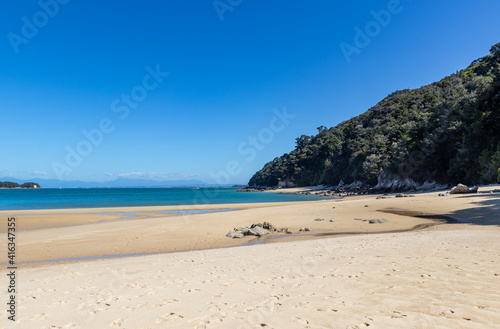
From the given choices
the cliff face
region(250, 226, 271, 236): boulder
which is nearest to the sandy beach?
region(250, 226, 271, 236): boulder

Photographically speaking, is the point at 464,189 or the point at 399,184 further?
the point at 399,184

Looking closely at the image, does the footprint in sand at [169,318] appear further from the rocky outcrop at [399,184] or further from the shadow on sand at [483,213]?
the rocky outcrop at [399,184]

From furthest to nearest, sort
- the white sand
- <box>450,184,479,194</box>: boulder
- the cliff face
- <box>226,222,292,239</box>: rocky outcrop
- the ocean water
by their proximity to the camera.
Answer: the ocean water → the cliff face → <box>450,184,479,194</box>: boulder → <box>226,222,292,239</box>: rocky outcrop → the white sand

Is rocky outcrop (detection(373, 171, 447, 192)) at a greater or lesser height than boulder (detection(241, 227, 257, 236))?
greater

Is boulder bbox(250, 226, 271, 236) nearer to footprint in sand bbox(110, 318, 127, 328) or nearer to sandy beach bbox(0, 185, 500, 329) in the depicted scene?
sandy beach bbox(0, 185, 500, 329)

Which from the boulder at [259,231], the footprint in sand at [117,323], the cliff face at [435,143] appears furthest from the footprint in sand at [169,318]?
the cliff face at [435,143]

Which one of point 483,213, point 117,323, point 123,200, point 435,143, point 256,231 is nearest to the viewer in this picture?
point 117,323

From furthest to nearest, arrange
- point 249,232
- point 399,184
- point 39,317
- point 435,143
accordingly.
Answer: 1. point 399,184
2. point 435,143
3. point 249,232
4. point 39,317

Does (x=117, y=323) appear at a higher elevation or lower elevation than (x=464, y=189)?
lower

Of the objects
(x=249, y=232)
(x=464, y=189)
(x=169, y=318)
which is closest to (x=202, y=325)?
(x=169, y=318)

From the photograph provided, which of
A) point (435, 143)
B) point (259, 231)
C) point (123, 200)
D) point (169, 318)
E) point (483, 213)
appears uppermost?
point (435, 143)

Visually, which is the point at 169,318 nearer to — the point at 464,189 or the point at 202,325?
the point at 202,325

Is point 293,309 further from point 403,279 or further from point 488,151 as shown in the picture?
point 488,151

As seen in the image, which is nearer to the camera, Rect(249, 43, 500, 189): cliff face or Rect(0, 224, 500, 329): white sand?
Rect(0, 224, 500, 329): white sand
